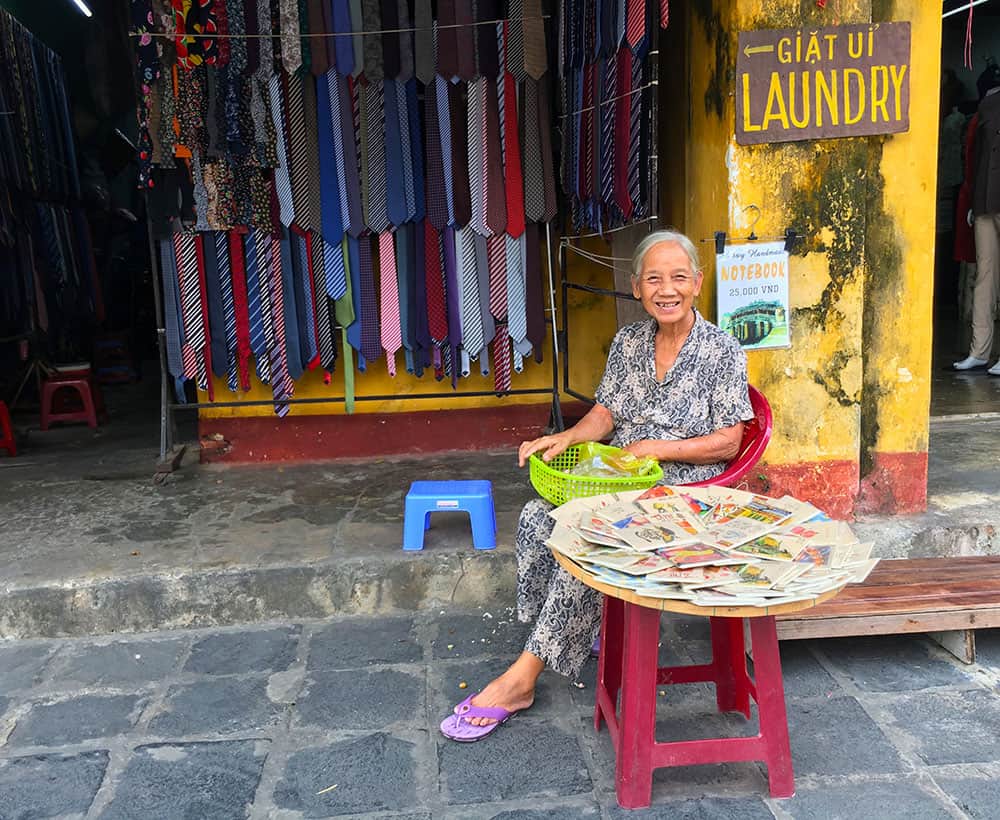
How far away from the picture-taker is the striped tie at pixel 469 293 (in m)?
4.29

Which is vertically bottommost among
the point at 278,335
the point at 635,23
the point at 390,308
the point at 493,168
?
the point at 278,335

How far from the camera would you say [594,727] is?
2523 mm

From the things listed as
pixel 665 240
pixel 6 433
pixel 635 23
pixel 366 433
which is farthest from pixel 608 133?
pixel 6 433

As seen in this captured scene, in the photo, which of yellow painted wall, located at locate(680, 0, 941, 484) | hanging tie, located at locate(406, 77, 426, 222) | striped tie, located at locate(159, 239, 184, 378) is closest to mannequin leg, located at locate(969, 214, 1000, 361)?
yellow painted wall, located at locate(680, 0, 941, 484)

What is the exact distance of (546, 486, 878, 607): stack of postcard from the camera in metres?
1.81

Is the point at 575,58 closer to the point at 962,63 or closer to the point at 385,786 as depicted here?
the point at 385,786

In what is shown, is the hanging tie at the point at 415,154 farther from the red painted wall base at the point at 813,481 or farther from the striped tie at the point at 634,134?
the red painted wall base at the point at 813,481

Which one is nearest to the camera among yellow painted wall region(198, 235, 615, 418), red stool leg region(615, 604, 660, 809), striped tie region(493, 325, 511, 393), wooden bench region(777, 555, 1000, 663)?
red stool leg region(615, 604, 660, 809)

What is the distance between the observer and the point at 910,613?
2.76 metres

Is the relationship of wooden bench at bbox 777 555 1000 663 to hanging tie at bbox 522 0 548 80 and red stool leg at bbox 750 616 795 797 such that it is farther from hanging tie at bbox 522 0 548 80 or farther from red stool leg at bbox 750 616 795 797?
hanging tie at bbox 522 0 548 80

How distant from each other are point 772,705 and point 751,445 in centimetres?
86

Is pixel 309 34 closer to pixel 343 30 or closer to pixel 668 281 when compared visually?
pixel 343 30

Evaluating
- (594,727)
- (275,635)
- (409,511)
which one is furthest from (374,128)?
(594,727)

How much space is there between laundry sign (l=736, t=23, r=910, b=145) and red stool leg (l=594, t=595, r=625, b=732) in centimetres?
186
